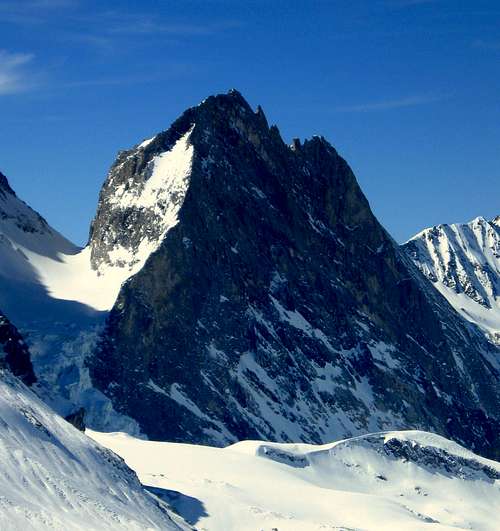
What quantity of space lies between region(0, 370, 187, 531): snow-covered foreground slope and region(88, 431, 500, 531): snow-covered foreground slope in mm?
20274

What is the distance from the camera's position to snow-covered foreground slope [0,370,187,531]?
9025 cm

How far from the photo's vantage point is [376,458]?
17775cm

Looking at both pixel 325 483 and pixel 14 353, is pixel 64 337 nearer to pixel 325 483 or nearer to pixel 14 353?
pixel 325 483

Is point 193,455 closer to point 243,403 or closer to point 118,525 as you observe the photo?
point 243,403

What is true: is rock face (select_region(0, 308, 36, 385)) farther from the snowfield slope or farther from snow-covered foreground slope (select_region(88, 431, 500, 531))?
the snowfield slope

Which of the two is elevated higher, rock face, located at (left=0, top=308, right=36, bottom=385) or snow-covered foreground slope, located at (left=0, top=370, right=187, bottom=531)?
rock face, located at (left=0, top=308, right=36, bottom=385)

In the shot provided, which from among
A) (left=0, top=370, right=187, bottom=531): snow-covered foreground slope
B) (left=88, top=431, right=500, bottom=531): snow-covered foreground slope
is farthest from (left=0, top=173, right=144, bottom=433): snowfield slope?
(left=0, top=370, right=187, bottom=531): snow-covered foreground slope

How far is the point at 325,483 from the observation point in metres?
165

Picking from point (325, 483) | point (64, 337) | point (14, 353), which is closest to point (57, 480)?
point (14, 353)

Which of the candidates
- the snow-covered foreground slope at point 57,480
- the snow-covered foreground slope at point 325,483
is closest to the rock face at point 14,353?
the snow-covered foreground slope at point 57,480

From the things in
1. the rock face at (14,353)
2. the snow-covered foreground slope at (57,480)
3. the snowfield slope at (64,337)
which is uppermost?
the snowfield slope at (64,337)

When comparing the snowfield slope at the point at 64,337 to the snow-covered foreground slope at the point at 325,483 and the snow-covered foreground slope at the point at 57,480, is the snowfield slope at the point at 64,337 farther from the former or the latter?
the snow-covered foreground slope at the point at 57,480

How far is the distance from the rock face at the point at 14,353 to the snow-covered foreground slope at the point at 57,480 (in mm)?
6973

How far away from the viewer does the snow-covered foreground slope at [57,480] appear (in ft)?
296
